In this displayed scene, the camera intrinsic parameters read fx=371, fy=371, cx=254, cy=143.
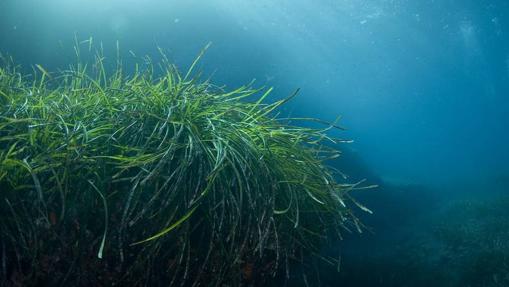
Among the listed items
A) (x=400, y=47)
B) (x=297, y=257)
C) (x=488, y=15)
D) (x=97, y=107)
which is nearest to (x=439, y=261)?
(x=297, y=257)

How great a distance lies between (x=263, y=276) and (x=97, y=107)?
1.62 metres

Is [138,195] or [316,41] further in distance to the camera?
[316,41]

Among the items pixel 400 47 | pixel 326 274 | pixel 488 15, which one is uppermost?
pixel 488 15

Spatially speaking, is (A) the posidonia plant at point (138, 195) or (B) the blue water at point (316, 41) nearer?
(A) the posidonia plant at point (138, 195)

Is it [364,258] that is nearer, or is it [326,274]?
[326,274]

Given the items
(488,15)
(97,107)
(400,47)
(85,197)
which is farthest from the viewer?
(400,47)

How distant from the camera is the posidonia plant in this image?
199 centimetres

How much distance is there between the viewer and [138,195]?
204cm

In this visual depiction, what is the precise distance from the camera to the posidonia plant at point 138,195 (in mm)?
1992

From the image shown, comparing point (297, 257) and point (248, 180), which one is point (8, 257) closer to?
point (248, 180)

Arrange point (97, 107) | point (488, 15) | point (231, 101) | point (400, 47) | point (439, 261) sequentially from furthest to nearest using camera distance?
point (400, 47) < point (488, 15) < point (439, 261) < point (231, 101) < point (97, 107)

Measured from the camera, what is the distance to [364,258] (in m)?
6.71

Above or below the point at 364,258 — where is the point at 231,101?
above

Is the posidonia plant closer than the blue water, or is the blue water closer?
the posidonia plant
